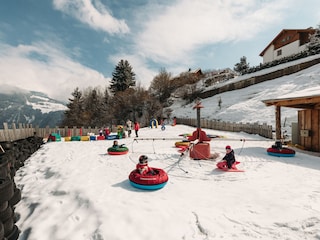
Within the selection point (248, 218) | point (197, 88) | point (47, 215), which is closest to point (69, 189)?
point (47, 215)

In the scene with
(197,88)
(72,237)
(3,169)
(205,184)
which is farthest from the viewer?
(197,88)

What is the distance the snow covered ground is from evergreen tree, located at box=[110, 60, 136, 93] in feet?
132

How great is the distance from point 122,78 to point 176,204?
4455cm

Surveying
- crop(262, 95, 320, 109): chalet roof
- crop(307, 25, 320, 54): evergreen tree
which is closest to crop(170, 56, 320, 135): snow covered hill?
crop(307, 25, 320, 54): evergreen tree

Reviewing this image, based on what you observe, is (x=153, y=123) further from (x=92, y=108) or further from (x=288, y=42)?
(x=288, y=42)

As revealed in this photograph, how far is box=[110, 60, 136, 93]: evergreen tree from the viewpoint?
45.8 metres

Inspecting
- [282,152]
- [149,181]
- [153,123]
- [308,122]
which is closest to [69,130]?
[153,123]

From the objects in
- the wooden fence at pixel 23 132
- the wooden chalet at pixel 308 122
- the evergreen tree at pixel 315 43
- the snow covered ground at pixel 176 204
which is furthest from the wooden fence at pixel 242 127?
the evergreen tree at pixel 315 43

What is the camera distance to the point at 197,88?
148 feet

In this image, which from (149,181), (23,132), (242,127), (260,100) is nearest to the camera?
(149,181)

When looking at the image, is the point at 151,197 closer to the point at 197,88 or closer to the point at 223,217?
the point at 223,217

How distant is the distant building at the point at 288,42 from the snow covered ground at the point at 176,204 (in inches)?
1584

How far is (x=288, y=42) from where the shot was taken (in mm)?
38125

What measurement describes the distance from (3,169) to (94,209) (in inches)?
104
